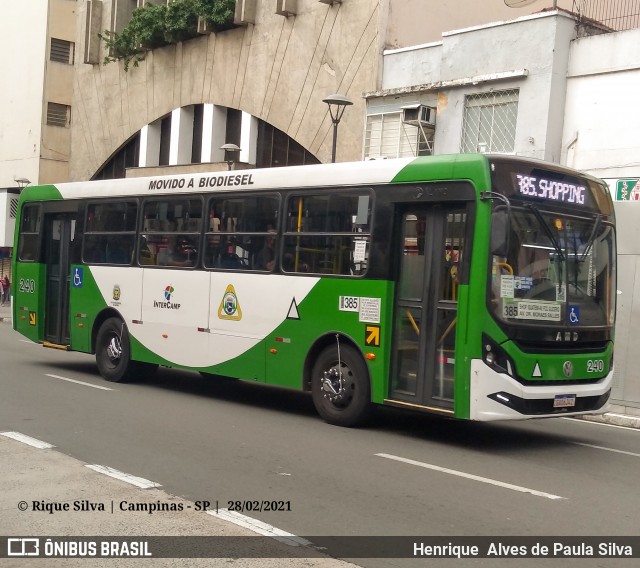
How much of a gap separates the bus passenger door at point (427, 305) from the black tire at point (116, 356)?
18.3 ft

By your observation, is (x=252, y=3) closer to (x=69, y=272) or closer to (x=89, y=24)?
(x=89, y=24)

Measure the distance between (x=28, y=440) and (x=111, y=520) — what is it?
321cm

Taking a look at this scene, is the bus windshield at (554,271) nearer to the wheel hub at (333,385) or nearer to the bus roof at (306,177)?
the bus roof at (306,177)

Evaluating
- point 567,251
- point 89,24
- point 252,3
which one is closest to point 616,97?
point 567,251

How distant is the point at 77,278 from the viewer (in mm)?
15438

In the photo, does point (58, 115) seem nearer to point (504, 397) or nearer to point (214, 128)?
point (214, 128)

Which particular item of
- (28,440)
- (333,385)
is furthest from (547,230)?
(28,440)

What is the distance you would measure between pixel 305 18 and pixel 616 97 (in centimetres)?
972

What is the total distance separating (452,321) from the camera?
32.4ft

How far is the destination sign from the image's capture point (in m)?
9.82

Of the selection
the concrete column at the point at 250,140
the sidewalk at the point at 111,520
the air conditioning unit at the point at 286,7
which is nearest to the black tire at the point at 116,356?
the sidewalk at the point at 111,520

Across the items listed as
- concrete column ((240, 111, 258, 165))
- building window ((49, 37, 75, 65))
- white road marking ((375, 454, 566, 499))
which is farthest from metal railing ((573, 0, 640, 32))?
building window ((49, 37, 75, 65))

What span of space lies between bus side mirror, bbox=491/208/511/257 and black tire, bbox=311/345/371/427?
2218mm

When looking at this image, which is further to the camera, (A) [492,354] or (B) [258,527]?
(A) [492,354]
